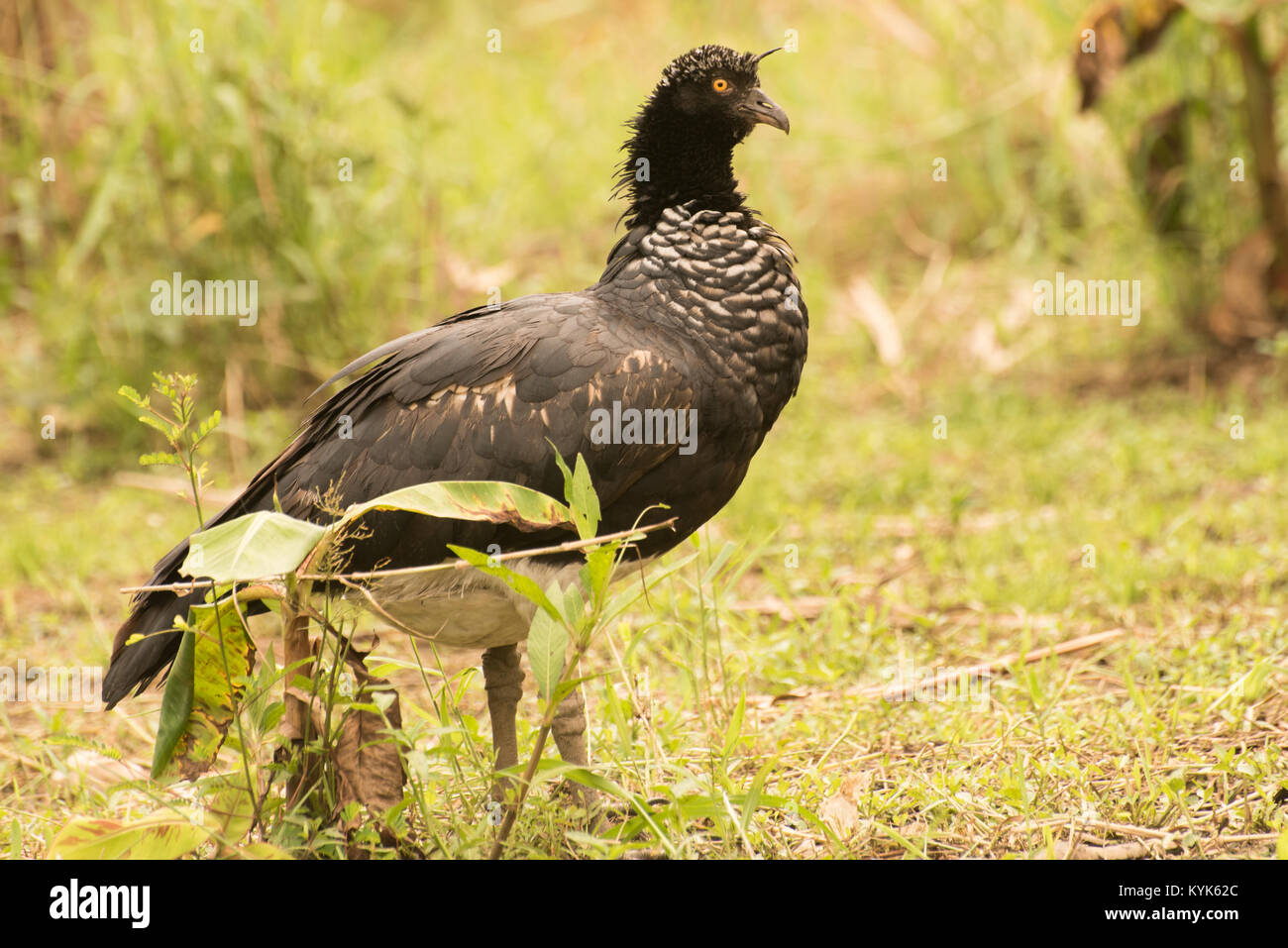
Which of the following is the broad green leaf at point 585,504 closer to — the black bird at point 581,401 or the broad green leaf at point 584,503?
the broad green leaf at point 584,503

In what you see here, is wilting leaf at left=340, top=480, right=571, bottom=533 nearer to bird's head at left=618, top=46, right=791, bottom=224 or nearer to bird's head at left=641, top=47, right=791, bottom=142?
bird's head at left=618, top=46, right=791, bottom=224

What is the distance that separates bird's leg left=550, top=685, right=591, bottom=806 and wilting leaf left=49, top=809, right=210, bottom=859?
877 millimetres

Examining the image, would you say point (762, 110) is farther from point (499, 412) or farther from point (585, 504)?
point (585, 504)

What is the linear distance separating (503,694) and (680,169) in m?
1.40

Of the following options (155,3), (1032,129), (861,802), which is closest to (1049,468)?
(861,802)

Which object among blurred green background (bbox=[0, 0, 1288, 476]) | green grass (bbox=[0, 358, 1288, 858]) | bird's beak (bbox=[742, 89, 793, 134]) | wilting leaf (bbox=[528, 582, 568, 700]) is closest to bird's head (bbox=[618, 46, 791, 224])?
bird's beak (bbox=[742, 89, 793, 134])

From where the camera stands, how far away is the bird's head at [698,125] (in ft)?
11.1

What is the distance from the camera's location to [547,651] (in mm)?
2463

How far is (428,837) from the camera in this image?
2.87m

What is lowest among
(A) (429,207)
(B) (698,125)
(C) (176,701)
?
(C) (176,701)

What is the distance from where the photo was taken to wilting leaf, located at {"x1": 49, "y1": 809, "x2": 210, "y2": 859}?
2.47 m

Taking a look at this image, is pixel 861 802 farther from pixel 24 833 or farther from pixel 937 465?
pixel 937 465

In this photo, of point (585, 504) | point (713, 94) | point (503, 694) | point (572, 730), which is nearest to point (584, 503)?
point (585, 504)

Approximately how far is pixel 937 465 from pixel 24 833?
3.80 meters
